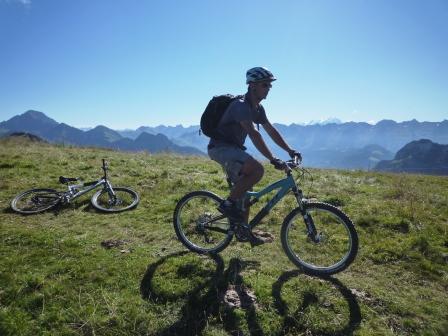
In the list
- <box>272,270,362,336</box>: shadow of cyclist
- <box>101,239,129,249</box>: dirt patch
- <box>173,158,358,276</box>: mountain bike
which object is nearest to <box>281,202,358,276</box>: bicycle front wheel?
<box>173,158,358,276</box>: mountain bike

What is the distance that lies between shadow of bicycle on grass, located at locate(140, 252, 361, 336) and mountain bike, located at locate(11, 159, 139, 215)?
5.25m

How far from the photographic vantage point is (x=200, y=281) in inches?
275

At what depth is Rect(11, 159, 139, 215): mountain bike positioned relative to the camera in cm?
1218

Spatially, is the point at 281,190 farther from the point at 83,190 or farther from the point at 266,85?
the point at 83,190

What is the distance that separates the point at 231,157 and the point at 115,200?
21.2ft

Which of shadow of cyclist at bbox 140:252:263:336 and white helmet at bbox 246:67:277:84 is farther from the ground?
white helmet at bbox 246:67:277:84

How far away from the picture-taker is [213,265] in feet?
25.5

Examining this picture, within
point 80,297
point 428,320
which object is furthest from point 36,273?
point 428,320

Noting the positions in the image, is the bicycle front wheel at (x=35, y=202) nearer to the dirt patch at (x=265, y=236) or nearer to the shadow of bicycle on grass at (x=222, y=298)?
the shadow of bicycle on grass at (x=222, y=298)

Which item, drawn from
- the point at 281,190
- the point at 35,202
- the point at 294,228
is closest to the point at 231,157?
the point at 281,190

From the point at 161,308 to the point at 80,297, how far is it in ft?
5.04

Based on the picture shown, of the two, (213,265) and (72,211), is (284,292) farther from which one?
(72,211)

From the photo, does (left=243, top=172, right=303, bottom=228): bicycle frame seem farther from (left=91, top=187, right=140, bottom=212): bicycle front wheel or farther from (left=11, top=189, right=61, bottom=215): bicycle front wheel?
(left=11, top=189, right=61, bottom=215): bicycle front wheel

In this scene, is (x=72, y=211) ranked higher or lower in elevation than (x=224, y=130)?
lower
